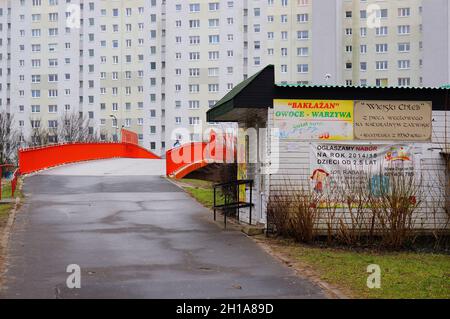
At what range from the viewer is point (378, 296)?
8242 mm

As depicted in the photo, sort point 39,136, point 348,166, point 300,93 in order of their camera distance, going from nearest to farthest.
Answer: point 300,93 < point 348,166 < point 39,136

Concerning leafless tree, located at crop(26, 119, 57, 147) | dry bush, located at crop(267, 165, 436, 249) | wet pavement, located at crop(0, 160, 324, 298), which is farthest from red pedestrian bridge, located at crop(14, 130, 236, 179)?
leafless tree, located at crop(26, 119, 57, 147)

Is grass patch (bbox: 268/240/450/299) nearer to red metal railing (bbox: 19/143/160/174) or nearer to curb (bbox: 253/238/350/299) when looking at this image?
curb (bbox: 253/238/350/299)

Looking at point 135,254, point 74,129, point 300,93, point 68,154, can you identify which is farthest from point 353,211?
point 74,129

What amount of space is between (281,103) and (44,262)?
6.04 meters

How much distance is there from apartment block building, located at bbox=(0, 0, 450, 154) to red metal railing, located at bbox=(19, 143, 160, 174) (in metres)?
45.2

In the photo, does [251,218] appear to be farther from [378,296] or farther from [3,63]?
[3,63]

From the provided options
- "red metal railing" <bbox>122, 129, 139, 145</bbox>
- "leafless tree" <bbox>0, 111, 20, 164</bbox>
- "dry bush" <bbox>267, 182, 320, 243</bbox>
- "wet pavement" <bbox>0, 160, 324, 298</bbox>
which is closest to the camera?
"wet pavement" <bbox>0, 160, 324, 298</bbox>

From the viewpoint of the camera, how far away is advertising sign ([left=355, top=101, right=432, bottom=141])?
46.7ft

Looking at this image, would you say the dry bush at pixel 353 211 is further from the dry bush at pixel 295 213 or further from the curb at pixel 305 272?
the curb at pixel 305 272

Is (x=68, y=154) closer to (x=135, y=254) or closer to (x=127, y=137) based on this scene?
(x=127, y=137)

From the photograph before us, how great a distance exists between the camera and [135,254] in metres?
11.3

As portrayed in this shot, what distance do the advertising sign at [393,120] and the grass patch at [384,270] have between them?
9.32 feet

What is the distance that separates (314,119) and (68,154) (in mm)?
25842
